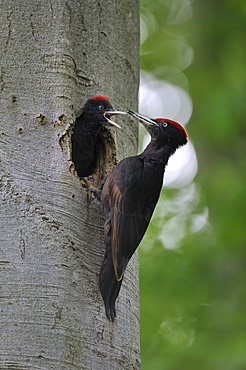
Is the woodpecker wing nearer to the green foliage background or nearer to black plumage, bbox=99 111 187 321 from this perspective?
black plumage, bbox=99 111 187 321

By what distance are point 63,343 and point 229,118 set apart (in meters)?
4.12

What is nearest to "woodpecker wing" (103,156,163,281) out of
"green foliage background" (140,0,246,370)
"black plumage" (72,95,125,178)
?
"black plumage" (72,95,125,178)

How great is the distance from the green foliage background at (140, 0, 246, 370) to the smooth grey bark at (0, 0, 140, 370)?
6.01ft

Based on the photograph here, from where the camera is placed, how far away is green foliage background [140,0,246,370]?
5723 millimetres

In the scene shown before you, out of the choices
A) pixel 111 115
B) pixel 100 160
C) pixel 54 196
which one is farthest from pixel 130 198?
pixel 54 196

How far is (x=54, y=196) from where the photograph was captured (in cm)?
335

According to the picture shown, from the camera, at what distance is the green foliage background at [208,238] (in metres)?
5.72

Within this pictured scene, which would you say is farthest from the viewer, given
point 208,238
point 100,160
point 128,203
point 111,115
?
Result: point 208,238

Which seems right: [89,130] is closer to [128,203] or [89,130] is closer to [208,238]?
[128,203]

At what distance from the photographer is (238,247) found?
6148 millimetres

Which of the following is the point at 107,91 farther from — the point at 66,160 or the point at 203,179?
the point at 203,179

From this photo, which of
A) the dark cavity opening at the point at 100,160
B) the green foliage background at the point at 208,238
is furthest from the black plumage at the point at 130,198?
the green foliage background at the point at 208,238

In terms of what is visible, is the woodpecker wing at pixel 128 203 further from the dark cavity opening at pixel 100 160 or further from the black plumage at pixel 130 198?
the dark cavity opening at pixel 100 160

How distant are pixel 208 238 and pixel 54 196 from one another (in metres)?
3.17
